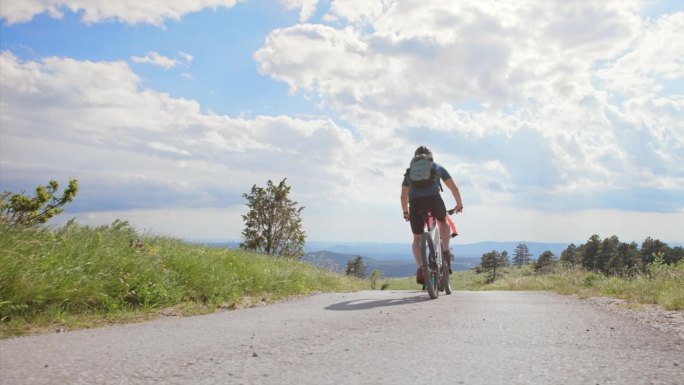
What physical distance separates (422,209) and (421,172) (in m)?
0.66

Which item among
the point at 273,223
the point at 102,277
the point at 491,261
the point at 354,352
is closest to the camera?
the point at 354,352

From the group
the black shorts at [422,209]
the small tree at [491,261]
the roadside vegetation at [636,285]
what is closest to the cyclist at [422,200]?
the black shorts at [422,209]

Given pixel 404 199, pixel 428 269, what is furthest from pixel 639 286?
pixel 404 199

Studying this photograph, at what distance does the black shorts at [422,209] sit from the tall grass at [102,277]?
2.70 metres

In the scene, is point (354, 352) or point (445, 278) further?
point (445, 278)

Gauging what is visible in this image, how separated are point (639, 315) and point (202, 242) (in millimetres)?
8550

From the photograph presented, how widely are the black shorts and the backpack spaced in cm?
26

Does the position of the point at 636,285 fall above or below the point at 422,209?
below

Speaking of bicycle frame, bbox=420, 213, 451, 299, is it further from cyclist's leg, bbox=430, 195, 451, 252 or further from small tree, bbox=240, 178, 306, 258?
small tree, bbox=240, 178, 306, 258

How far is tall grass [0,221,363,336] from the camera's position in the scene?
4797 mm

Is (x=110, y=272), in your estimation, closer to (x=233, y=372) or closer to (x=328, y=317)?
(x=328, y=317)

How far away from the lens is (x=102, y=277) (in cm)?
589

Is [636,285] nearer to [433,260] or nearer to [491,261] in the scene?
[433,260]

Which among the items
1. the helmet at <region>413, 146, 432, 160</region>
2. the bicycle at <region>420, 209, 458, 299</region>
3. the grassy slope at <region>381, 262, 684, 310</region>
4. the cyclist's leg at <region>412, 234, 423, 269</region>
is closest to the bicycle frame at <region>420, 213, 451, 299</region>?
the bicycle at <region>420, 209, 458, 299</region>
